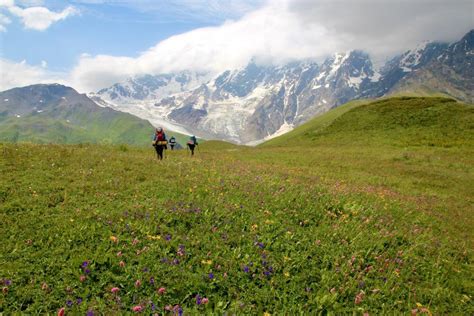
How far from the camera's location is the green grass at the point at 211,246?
7332 millimetres

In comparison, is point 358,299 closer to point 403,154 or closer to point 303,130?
point 403,154

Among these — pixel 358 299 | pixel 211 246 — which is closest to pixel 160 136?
pixel 211 246

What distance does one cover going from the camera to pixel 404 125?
60969mm

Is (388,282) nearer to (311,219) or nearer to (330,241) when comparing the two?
(330,241)

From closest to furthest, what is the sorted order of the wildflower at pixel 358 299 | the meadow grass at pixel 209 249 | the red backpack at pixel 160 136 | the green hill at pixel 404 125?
the meadow grass at pixel 209 249
the wildflower at pixel 358 299
the red backpack at pixel 160 136
the green hill at pixel 404 125

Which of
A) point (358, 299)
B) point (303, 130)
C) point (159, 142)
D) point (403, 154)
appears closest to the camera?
point (358, 299)

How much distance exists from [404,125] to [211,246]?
61.2 meters

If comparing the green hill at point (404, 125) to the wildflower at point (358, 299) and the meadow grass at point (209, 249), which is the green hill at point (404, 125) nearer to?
the meadow grass at point (209, 249)

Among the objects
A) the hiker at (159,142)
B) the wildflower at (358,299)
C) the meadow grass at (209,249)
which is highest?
the hiker at (159,142)

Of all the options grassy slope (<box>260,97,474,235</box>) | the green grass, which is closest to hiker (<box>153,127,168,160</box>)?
the green grass

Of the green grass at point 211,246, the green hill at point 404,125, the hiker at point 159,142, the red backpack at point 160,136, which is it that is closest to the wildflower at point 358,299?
the green grass at point 211,246

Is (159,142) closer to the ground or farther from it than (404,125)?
closer to the ground

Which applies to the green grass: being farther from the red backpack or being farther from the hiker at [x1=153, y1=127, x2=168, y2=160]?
the red backpack

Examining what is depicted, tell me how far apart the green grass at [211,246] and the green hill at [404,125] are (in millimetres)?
42149
